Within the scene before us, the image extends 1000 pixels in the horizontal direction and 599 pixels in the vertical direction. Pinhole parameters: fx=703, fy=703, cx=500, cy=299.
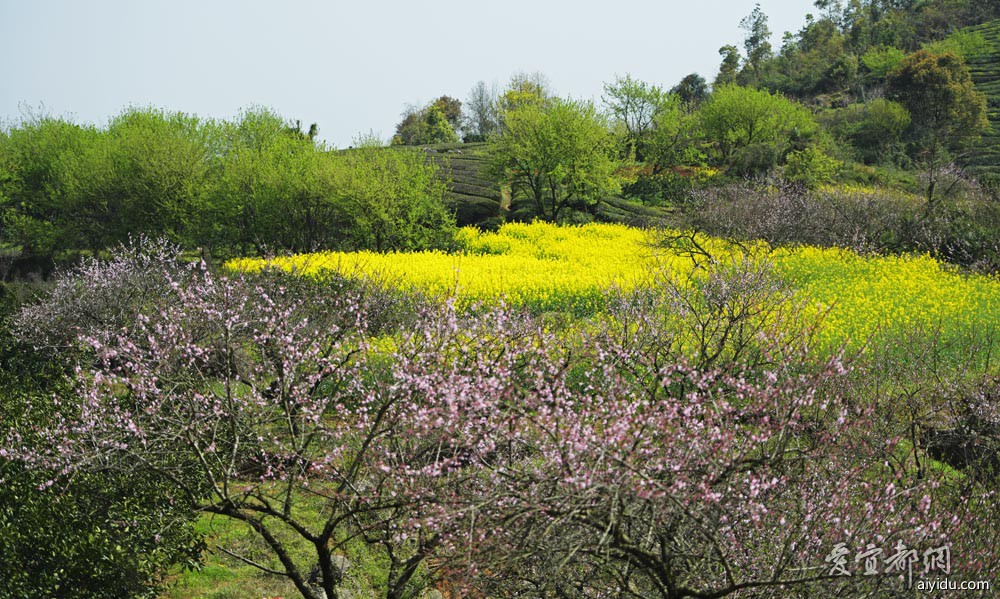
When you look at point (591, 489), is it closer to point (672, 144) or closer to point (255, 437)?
point (255, 437)

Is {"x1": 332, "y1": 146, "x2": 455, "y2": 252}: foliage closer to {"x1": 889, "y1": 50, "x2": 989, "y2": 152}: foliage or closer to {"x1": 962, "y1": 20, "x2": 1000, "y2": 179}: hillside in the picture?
{"x1": 962, "y1": 20, "x2": 1000, "y2": 179}: hillside

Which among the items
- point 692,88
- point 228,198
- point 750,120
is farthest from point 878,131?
point 228,198

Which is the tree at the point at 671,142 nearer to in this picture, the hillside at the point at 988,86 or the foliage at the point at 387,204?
the hillside at the point at 988,86

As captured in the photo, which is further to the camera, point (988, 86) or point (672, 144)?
point (988, 86)

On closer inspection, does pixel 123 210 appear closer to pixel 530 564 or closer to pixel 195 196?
pixel 195 196

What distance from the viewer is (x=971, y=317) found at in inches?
602

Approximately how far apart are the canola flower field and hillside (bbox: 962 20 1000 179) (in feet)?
88.1

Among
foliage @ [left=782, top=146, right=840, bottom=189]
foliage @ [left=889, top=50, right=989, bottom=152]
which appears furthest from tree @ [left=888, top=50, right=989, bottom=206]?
foliage @ [left=782, top=146, right=840, bottom=189]

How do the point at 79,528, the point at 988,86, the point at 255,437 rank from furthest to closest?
the point at 988,86
the point at 255,437
the point at 79,528

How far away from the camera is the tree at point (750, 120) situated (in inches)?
1891

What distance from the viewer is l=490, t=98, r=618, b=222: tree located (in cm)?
3247

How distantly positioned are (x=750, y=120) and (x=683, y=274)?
1315 inches

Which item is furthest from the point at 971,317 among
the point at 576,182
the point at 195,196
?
the point at 195,196

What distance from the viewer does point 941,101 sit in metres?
51.6
